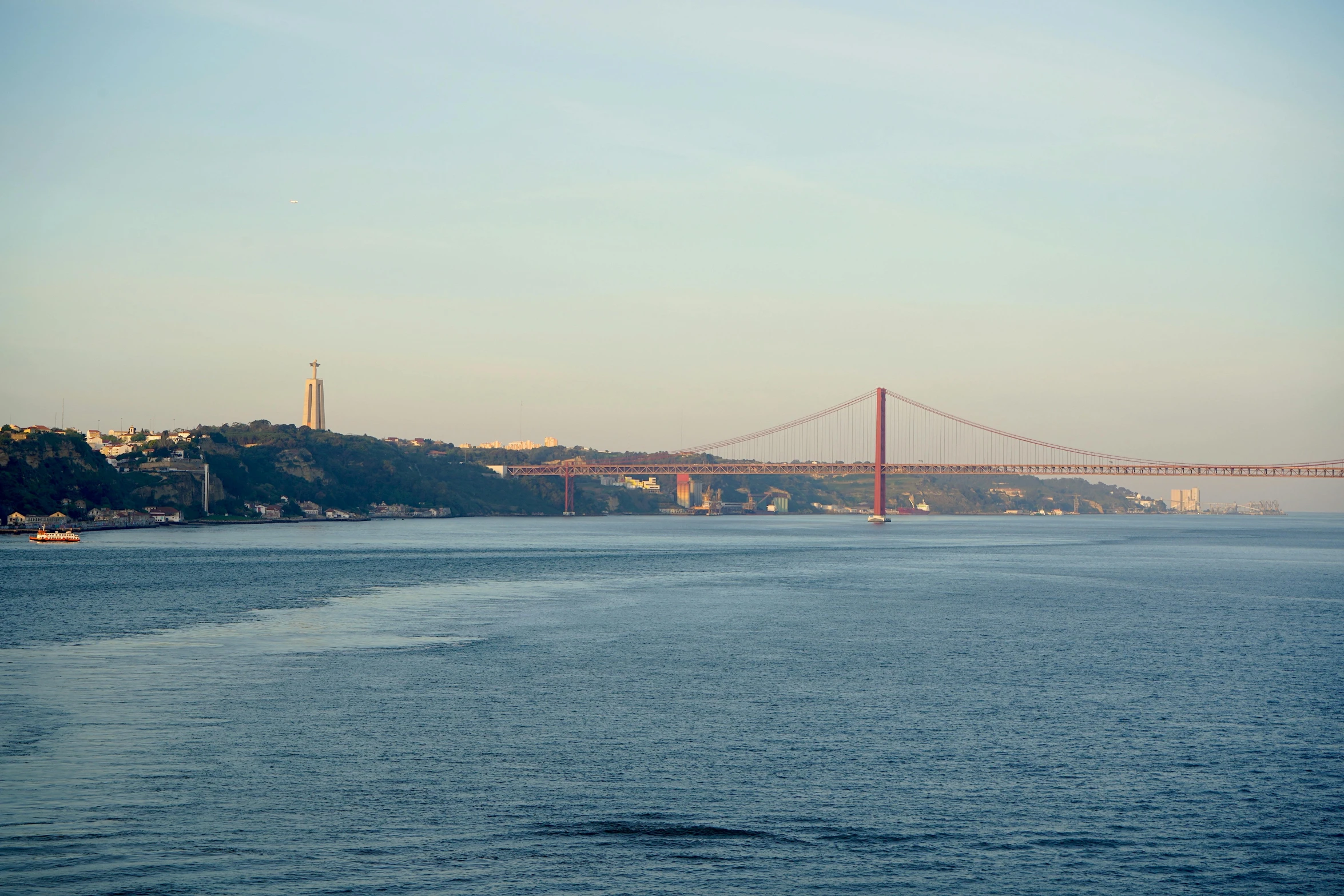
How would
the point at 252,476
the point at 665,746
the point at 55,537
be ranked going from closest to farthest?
the point at 665,746 → the point at 55,537 → the point at 252,476

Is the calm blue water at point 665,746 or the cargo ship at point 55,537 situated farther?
the cargo ship at point 55,537

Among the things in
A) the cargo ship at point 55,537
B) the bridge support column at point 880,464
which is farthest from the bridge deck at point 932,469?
the cargo ship at point 55,537

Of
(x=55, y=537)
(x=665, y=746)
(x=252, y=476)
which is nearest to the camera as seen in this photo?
(x=665, y=746)

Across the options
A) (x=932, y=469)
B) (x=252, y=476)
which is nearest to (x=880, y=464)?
(x=932, y=469)

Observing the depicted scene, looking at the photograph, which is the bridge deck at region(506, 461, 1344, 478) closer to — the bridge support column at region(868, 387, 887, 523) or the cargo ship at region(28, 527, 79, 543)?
the bridge support column at region(868, 387, 887, 523)

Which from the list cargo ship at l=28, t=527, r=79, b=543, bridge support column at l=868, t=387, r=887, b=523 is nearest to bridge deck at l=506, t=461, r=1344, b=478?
bridge support column at l=868, t=387, r=887, b=523

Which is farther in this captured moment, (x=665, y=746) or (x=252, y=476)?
(x=252, y=476)

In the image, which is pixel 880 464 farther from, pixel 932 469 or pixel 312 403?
pixel 312 403

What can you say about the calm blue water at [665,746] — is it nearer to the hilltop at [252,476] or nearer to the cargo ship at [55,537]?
the cargo ship at [55,537]

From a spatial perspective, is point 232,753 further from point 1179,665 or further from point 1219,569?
point 1219,569
